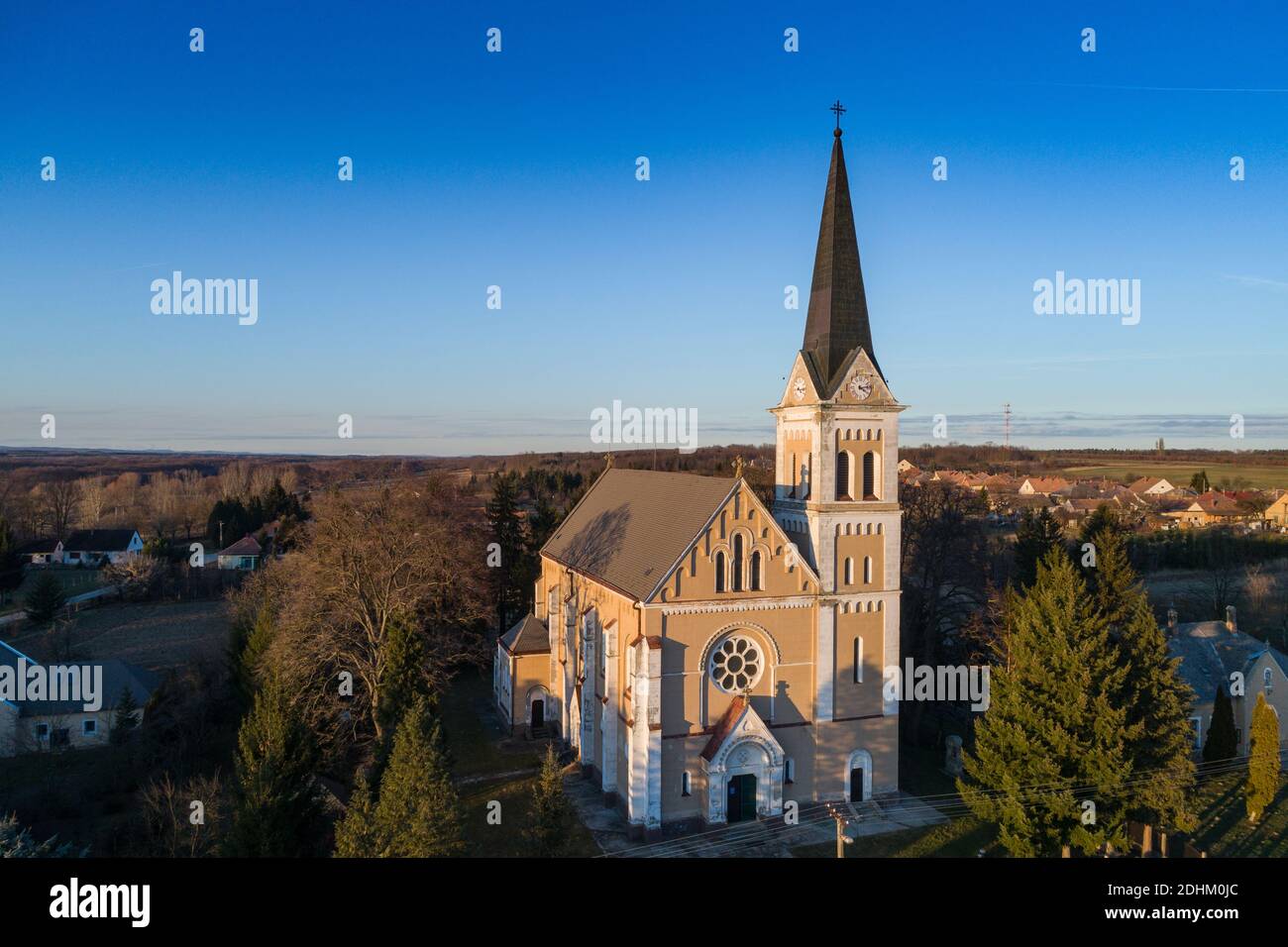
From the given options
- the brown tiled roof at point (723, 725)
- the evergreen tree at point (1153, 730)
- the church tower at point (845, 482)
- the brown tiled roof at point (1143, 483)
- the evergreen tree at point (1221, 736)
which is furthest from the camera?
the brown tiled roof at point (1143, 483)

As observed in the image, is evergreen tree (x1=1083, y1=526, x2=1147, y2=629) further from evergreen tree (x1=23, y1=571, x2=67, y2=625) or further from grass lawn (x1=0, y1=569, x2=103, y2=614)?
grass lawn (x1=0, y1=569, x2=103, y2=614)

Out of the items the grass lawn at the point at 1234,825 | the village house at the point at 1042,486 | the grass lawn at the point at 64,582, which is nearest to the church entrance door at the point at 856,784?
the grass lawn at the point at 1234,825

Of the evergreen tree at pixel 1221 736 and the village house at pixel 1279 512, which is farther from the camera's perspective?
the village house at pixel 1279 512

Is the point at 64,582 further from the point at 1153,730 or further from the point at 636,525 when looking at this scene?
the point at 1153,730

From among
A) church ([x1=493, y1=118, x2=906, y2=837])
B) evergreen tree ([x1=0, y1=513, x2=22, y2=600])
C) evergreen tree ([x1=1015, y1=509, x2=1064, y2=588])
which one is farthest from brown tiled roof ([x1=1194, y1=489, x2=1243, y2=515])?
evergreen tree ([x1=0, y1=513, x2=22, y2=600])

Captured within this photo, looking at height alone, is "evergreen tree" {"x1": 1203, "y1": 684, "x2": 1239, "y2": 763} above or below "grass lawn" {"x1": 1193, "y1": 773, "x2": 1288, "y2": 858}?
above

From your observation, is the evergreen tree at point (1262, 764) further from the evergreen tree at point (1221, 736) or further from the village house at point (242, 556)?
the village house at point (242, 556)
